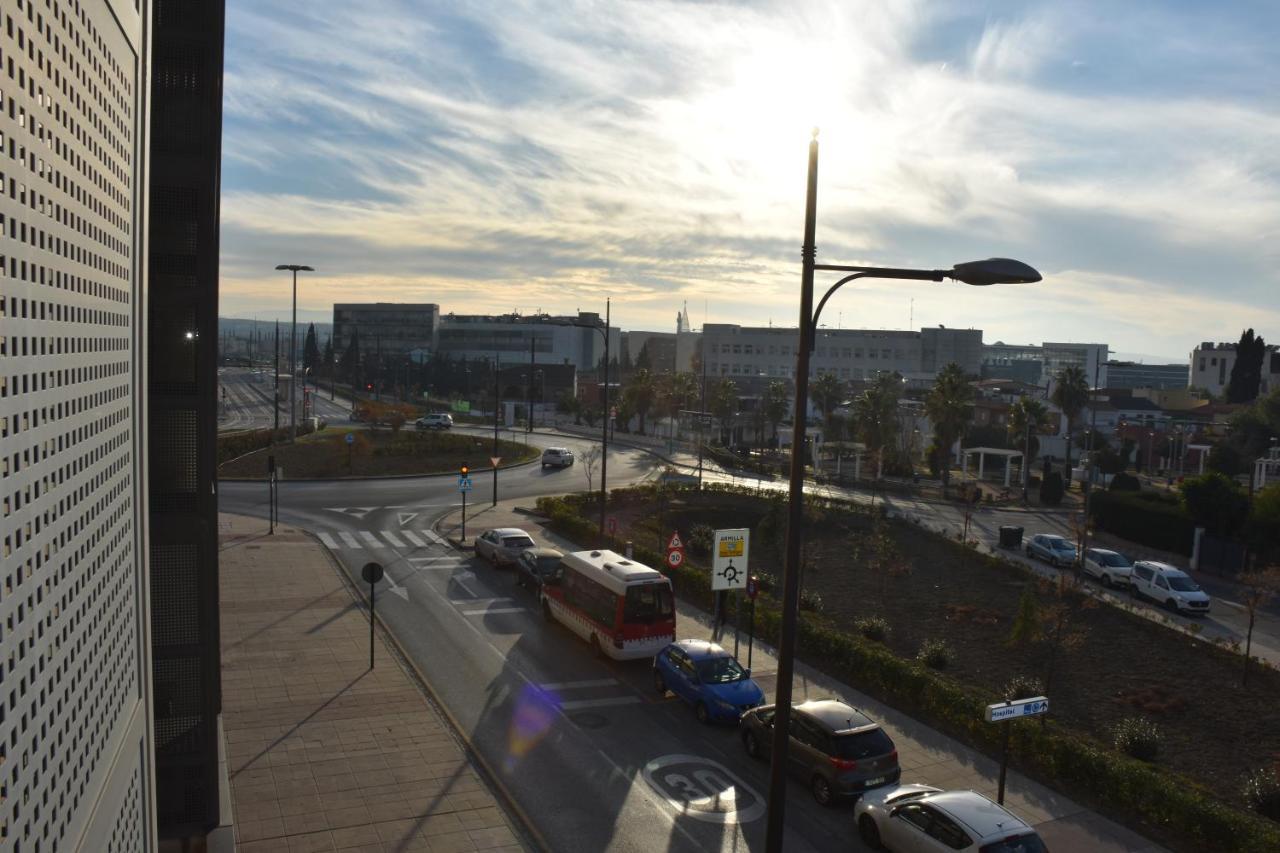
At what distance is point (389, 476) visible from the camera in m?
49.7

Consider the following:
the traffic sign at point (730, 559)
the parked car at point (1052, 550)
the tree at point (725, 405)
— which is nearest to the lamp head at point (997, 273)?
the traffic sign at point (730, 559)

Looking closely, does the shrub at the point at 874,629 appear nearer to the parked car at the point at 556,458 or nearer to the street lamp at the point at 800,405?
the street lamp at the point at 800,405

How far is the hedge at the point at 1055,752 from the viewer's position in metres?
12.6

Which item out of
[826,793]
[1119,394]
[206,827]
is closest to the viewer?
[206,827]

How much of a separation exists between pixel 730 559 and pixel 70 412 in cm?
1611

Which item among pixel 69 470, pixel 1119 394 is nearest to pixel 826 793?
pixel 69 470

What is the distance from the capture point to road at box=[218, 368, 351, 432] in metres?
78.4

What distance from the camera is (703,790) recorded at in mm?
14531

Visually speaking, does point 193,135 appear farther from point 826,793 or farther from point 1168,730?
point 1168,730

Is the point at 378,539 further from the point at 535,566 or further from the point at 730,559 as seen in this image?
the point at 730,559

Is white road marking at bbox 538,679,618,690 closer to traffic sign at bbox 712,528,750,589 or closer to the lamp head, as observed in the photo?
traffic sign at bbox 712,528,750,589

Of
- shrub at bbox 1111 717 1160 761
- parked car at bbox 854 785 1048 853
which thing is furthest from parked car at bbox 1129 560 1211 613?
parked car at bbox 854 785 1048 853

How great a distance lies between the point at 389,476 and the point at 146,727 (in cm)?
4298

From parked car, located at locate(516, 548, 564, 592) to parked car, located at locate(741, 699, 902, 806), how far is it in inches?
435
